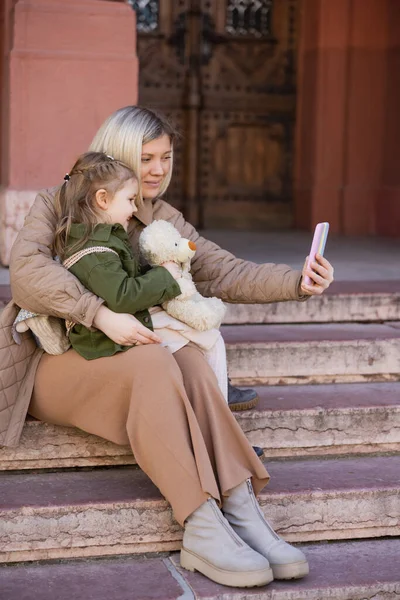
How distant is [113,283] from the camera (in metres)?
3.17

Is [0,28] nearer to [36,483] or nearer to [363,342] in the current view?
[363,342]

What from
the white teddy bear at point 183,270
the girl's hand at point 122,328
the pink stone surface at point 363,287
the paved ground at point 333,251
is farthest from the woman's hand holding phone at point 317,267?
the paved ground at point 333,251

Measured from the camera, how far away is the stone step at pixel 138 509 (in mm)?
3264

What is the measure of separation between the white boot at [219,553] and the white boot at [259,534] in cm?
6

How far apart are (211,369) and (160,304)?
1.03 ft

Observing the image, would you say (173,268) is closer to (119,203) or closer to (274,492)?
(119,203)

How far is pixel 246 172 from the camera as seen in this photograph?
27.8 ft

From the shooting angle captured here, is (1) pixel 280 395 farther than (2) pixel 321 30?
No

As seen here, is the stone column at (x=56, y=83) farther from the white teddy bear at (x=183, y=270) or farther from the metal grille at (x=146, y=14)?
the metal grille at (x=146, y=14)

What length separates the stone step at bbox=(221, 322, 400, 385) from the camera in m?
4.27

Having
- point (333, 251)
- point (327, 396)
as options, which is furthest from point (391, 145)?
point (327, 396)

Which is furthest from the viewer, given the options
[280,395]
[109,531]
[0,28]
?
[0,28]

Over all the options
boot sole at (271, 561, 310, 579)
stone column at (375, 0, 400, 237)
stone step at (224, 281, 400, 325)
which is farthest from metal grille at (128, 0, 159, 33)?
boot sole at (271, 561, 310, 579)

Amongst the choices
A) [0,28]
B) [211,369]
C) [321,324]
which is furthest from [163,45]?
[211,369]
